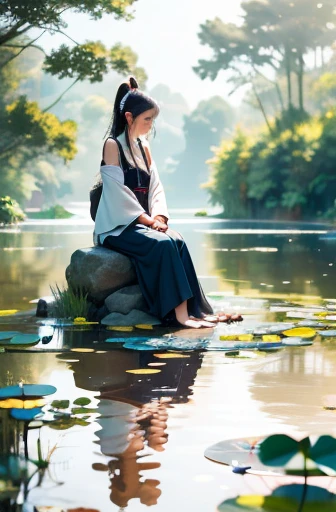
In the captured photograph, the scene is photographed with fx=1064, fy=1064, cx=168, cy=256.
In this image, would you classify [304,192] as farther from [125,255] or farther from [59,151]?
[125,255]

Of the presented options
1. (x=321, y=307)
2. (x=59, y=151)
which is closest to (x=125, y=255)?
(x=321, y=307)

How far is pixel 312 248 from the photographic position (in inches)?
730

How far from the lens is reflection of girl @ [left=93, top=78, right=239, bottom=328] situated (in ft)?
23.5

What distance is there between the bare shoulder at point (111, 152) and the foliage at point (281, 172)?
2956 centimetres

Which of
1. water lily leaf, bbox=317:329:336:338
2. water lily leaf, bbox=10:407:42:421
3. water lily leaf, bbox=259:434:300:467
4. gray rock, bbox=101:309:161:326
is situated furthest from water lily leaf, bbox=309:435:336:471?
gray rock, bbox=101:309:161:326

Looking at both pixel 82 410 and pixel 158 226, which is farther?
pixel 158 226

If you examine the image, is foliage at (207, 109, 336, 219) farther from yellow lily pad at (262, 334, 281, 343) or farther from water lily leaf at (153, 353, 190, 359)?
water lily leaf at (153, 353, 190, 359)

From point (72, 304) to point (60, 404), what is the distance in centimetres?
310

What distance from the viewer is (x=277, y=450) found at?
294cm

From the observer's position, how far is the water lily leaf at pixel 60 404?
4.44m

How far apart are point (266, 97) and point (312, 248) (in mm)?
60671

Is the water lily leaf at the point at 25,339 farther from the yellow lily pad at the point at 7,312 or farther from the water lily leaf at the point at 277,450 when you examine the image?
the water lily leaf at the point at 277,450

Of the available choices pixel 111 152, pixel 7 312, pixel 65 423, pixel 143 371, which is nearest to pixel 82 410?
pixel 65 423

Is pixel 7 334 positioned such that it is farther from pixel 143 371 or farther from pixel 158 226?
pixel 143 371
